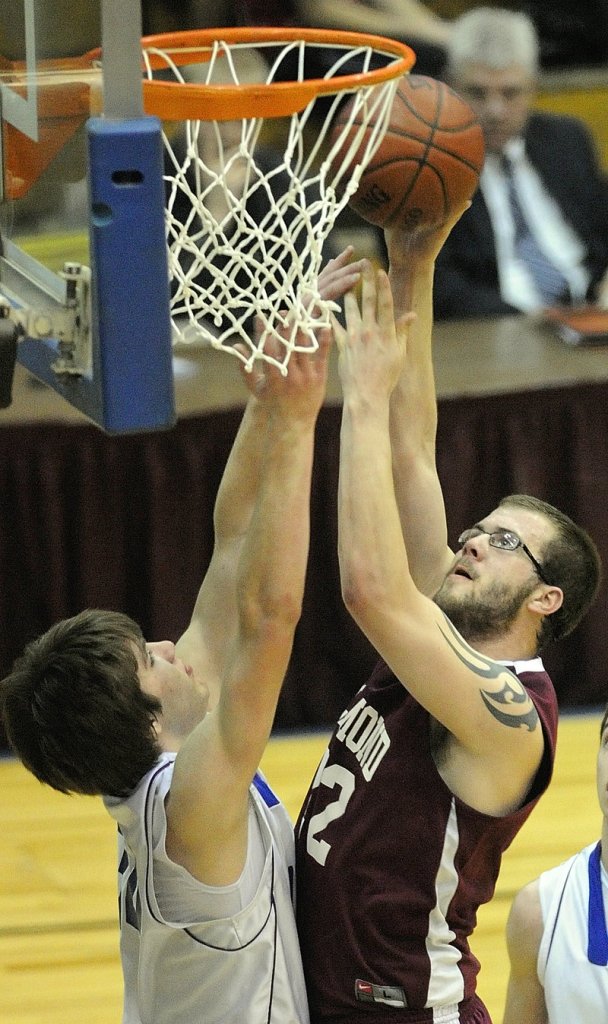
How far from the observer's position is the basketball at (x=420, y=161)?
3.00 metres

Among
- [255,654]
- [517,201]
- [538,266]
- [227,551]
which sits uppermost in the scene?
[255,654]

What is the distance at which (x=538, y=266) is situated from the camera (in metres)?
6.76

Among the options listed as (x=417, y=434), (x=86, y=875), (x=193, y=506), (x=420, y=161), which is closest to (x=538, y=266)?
(x=193, y=506)

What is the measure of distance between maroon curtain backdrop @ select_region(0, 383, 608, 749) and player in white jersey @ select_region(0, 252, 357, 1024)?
8.14 ft

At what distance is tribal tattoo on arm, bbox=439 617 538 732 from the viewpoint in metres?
2.63

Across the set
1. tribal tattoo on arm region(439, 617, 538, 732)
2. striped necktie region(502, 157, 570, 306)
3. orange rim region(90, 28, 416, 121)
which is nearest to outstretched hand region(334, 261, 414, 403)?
orange rim region(90, 28, 416, 121)

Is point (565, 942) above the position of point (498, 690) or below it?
below

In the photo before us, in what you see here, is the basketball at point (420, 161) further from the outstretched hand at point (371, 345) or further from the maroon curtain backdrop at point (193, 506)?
the maroon curtain backdrop at point (193, 506)

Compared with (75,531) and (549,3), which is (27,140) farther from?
(549,3)

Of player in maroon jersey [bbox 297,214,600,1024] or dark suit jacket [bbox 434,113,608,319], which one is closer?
player in maroon jersey [bbox 297,214,600,1024]

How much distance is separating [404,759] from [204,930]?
48 cm

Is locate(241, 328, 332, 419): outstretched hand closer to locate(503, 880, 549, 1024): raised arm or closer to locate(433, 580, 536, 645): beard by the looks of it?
locate(433, 580, 536, 645): beard

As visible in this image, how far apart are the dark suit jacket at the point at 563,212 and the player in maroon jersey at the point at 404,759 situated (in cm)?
364

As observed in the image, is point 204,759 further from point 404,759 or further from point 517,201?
point 517,201
